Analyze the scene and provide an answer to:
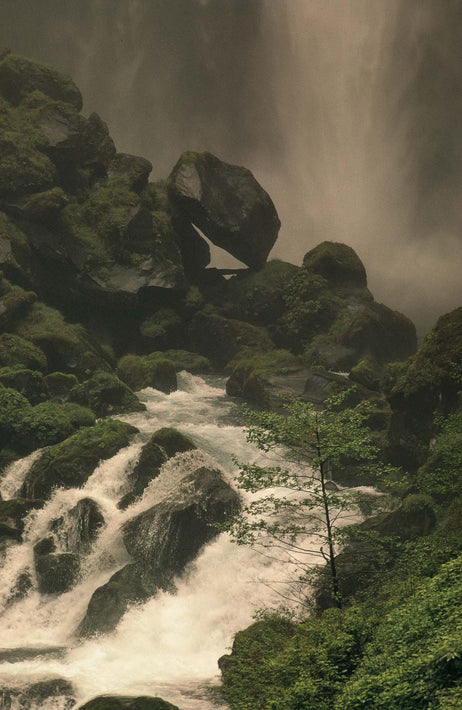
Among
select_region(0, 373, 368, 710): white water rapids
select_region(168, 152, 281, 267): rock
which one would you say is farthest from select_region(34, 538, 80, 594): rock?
select_region(168, 152, 281, 267): rock

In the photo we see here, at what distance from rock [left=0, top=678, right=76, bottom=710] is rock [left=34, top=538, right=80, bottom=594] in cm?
578

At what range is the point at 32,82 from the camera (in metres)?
49.5

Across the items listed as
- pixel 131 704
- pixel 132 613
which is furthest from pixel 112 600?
pixel 131 704

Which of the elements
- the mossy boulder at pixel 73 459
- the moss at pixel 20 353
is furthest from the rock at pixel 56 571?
the moss at pixel 20 353

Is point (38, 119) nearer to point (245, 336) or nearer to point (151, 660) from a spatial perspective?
point (245, 336)

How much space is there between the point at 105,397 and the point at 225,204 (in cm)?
2197

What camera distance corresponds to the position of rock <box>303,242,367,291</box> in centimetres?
5144

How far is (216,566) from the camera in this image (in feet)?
71.8

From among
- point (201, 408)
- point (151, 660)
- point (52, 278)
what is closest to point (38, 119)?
point (52, 278)

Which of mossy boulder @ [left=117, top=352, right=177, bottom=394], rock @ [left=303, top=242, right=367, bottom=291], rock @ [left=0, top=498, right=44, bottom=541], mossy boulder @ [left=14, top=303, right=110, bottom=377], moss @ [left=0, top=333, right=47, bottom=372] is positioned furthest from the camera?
rock @ [left=303, top=242, right=367, bottom=291]

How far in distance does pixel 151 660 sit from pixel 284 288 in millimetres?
36426

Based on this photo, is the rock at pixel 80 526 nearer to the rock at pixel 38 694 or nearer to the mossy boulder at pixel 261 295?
the rock at pixel 38 694

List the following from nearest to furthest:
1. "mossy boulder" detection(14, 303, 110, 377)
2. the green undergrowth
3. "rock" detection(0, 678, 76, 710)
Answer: the green undergrowth < "rock" detection(0, 678, 76, 710) < "mossy boulder" detection(14, 303, 110, 377)

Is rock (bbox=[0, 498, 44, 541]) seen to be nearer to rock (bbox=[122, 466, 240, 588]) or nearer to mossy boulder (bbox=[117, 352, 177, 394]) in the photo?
rock (bbox=[122, 466, 240, 588])
